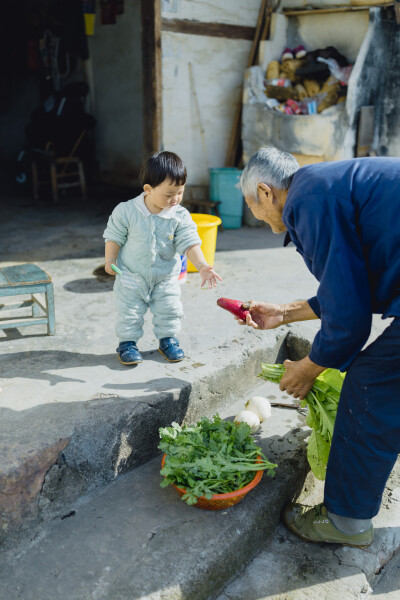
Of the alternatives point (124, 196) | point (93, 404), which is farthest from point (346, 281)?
point (124, 196)

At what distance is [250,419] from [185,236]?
1.22 m

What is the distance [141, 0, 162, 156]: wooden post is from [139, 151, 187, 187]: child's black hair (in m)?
3.67

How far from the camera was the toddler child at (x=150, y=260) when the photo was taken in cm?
350

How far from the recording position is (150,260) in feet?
11.7

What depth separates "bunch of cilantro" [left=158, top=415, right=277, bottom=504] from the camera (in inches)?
102

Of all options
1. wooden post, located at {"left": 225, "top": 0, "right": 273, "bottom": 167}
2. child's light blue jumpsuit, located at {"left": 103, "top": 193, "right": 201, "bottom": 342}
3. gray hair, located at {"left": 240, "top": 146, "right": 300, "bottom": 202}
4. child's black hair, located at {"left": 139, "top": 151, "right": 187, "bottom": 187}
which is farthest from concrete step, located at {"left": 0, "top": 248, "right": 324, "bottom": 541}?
wooden post, located at {"left": 225, "top": 0, "right": 273, "bottom": 167}

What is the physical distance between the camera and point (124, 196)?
9.30 meters

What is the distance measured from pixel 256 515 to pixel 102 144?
891 cm

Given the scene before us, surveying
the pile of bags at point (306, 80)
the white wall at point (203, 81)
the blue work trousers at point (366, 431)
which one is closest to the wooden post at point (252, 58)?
the white wall at point (203, 81)

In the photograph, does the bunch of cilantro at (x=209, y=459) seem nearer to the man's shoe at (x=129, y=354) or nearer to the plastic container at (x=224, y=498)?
the plastic container at (x=224, y=498)

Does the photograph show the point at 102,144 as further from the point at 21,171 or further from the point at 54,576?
the point at 54,576

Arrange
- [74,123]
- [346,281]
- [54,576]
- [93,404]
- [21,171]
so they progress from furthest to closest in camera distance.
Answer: [21,171] < [74,123] < [93,404] < [54,576] < [346,281]

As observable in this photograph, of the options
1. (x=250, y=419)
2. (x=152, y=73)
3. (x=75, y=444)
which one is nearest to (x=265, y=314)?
(x=250, y=419)

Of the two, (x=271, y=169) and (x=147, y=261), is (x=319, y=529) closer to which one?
(x=271, y=169)
